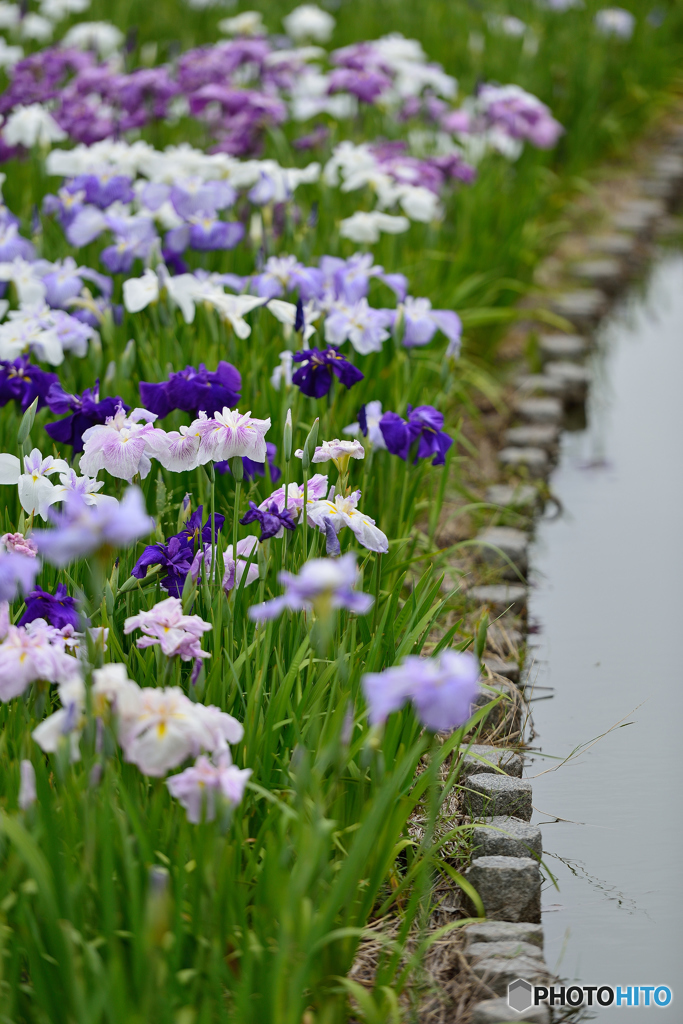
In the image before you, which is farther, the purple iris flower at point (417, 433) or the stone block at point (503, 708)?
the stone block at point (503, 708)

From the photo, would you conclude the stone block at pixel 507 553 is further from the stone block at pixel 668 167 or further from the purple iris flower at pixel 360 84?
the stone block at pixel 668 167

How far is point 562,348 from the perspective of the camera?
4402 millimetres

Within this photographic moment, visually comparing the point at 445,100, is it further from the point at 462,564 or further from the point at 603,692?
the point at 603,692

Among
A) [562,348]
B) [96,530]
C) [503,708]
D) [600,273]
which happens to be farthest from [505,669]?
[600,273]

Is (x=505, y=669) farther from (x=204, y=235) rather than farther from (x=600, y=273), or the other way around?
(x=600, y=273)

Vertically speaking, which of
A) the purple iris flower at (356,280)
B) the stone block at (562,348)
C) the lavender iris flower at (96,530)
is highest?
the lavender iris flower at (96,530)

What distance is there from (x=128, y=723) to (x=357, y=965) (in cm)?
70

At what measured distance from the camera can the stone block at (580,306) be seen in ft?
15.6

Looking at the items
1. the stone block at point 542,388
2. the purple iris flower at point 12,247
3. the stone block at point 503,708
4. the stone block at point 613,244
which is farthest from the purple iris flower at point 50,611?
the stone block at point 613,244

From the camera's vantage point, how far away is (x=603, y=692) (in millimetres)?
2604

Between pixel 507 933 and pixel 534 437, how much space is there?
7.35 ft

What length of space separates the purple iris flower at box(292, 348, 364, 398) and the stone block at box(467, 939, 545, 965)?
1.17 m

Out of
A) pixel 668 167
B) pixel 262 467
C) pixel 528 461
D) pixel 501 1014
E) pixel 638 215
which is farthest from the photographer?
pixel 668 167

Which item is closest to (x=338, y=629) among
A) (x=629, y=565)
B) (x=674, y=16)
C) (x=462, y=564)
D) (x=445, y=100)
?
(x=462, y=564)
